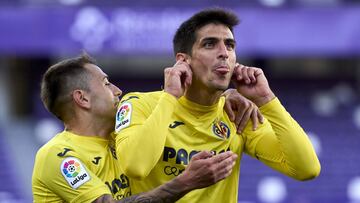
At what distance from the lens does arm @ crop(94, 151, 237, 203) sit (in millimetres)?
4617

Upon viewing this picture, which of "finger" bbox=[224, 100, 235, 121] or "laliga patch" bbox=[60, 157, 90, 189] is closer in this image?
"laliga patch" bbox=[60, 157, 90, 189]

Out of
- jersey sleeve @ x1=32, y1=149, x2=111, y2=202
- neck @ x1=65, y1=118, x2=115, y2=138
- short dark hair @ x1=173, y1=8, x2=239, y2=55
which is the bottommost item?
jersey sleeve @ x1=32, y1=149, x2=111, y2=202

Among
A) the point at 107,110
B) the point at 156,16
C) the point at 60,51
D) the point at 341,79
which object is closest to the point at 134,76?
the point at 60,51

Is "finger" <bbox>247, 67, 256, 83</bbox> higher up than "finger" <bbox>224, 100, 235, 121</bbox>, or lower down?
higher up

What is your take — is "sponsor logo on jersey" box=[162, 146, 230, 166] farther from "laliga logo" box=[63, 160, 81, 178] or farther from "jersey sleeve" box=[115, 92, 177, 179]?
"laliga logo" box=[63, 160, 81, 178]

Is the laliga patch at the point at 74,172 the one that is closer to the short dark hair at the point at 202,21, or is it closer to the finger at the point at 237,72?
the short dark hair at the point at 202,21

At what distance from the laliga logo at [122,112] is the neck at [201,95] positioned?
17.5 inches

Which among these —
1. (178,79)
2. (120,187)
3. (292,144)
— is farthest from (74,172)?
(292,144)

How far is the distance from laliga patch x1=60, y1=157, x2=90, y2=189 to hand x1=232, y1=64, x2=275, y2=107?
105 centimetres

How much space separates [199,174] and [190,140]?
1.90 feet

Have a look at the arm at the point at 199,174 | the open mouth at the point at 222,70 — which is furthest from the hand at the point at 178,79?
the arm at the point at 199,174

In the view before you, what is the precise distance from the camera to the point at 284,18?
1448 centimetres

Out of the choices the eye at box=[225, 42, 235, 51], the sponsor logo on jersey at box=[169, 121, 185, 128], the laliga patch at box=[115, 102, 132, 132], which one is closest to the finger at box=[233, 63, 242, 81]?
the eye at box=[225, 42, 235, 51]

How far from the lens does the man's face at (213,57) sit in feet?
16.8
